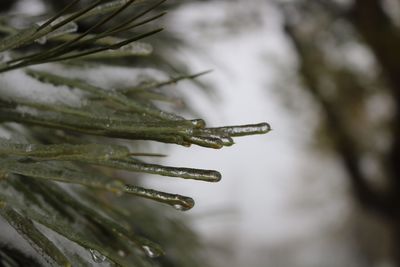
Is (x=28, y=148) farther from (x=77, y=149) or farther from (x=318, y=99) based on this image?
(x=318, y=99)

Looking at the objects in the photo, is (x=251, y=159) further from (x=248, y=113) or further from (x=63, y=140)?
(x=63, y=140)

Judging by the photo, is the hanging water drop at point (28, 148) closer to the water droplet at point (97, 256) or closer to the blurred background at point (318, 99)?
the water droplet at point (97, 256)

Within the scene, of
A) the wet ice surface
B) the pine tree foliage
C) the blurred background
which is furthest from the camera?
the wet ice surface

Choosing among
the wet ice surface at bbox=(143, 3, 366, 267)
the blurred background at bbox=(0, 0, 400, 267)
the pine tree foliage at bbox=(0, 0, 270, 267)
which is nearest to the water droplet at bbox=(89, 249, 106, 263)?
the pine tree foliage at bbox=(0, 0, 270, 267)

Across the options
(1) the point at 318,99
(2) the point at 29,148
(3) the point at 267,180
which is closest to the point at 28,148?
(2) the point at 29,148

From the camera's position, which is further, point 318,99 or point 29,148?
point 318,99

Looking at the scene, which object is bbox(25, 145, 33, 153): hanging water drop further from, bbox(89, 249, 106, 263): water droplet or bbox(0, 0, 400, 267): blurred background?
bbox(0, 0, 400, 267): blurred background

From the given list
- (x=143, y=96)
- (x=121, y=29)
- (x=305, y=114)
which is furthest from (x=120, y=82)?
(x=305, y=114)
